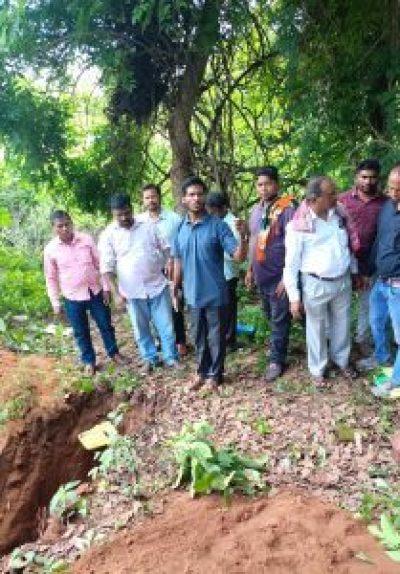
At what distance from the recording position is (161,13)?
4922 millimetres

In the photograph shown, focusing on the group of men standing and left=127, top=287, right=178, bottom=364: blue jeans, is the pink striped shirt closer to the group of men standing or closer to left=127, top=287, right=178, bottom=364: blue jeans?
the group of men standing

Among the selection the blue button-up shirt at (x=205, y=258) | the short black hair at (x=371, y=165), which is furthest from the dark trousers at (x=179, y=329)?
the short black hair at (x=371, y=165)

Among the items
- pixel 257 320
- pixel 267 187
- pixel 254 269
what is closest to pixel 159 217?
pixel 254 269

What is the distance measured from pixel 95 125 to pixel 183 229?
130 inches

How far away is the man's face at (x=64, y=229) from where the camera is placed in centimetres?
550

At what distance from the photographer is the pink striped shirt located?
564 cm

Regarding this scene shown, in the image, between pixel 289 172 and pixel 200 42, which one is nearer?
pixel 200 42

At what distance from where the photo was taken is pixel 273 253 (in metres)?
5.12

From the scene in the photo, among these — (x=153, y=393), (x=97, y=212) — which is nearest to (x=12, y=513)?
(x=153, y=393)

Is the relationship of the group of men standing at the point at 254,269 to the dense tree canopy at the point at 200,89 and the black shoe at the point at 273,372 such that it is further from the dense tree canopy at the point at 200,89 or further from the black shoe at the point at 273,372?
the dense tree canopy at the point at 200,89

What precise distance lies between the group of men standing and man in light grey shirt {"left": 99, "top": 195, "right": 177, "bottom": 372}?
0.4 inches

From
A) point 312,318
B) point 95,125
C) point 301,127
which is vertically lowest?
point 312,318

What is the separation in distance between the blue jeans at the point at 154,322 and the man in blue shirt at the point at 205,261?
56cm

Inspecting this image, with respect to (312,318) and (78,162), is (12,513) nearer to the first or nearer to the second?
(312,318)
